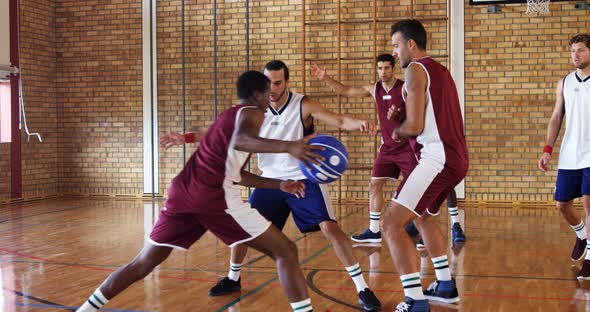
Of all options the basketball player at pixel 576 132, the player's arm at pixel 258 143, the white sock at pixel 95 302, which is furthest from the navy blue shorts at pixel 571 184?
the white sock at pixel 95 302

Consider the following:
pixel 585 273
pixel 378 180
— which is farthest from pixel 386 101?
pixel 585 273

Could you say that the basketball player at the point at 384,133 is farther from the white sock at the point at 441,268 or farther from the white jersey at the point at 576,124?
the white sock at the point at 441,268

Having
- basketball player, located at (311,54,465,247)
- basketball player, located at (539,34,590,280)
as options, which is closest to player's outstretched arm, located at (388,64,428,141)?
basketball player, located at (539,34,590,280)

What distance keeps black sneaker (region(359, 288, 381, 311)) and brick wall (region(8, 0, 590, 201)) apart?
6436mm

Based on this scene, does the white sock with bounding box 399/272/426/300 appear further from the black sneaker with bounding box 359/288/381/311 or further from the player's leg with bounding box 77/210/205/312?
the player's leg with bounding box 77/210/205/312

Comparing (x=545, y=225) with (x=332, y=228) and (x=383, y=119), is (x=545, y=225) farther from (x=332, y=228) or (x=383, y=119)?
(x=332, y=228)

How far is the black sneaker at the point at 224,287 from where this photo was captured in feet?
15.7

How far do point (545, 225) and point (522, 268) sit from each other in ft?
9.45

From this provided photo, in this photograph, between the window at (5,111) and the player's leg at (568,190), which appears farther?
the window at (5,111)

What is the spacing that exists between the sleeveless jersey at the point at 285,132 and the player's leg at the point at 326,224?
0.23 m

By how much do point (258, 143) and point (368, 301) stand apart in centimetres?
155

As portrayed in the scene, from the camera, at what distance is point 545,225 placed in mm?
8312

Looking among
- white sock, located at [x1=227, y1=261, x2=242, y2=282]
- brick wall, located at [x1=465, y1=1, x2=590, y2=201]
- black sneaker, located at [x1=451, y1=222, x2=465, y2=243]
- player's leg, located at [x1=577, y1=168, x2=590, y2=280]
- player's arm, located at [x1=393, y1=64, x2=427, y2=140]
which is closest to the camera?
player's arm, located at [x1=393, y1=64, x2=427, y2=140]

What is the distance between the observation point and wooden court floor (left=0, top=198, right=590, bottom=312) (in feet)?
14.9
